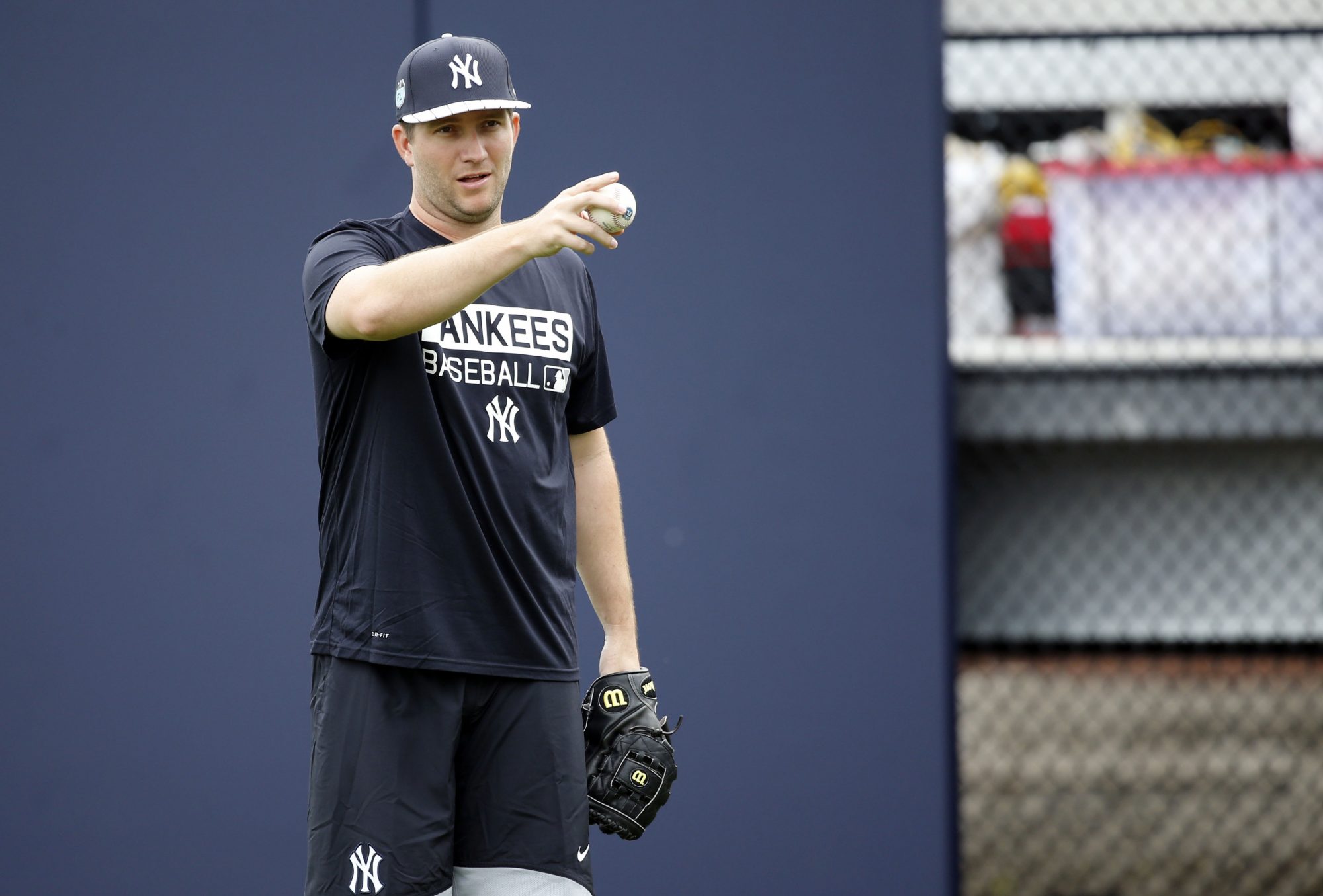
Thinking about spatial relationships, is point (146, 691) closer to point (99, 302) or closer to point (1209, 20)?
point (99, 302)

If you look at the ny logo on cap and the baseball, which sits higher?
the ny logo on cap

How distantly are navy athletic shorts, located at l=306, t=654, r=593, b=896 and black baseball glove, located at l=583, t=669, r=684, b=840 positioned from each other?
0.11m

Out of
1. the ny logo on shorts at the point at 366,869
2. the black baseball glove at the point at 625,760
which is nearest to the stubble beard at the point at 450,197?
the black baseball glove at the point at 625,760

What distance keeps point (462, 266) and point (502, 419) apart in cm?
43

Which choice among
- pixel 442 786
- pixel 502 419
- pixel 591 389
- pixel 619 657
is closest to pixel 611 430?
pixel 591 389

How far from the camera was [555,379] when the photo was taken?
2.49 metres

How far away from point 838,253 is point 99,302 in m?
1.94

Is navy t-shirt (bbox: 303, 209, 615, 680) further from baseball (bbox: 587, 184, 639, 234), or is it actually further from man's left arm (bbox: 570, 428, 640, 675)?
baseball (bbox: 587, 184, 639, 234)

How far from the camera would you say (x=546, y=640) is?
244 centimetres

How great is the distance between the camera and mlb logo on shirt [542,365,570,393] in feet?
8.09

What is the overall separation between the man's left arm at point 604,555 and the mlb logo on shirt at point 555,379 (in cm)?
25

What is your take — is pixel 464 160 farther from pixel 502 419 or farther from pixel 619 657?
pixel 619 657

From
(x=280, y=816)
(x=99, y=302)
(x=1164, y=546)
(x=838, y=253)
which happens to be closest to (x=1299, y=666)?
(x=1164, y=546)

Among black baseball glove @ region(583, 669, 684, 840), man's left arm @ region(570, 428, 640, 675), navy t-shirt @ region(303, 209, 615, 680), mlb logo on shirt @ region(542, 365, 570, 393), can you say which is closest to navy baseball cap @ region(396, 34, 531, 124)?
navy t-shirt @ region(303, 209, 615, 680)
